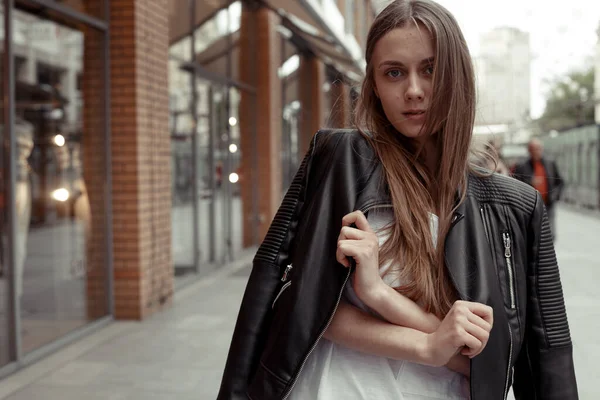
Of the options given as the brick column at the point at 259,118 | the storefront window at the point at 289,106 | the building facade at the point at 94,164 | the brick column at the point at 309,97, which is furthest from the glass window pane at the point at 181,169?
the brick column at the point at 309,97

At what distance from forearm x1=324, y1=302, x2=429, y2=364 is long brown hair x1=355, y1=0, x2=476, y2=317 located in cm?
7

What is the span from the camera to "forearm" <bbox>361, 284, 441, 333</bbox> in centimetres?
129

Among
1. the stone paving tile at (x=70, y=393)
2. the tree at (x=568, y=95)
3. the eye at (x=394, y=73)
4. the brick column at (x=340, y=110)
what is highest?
the tree at (x=568, y=95)

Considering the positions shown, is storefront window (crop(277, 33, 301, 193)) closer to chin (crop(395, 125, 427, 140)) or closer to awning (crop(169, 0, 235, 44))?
awning (crop(169, 0, 235, 44))

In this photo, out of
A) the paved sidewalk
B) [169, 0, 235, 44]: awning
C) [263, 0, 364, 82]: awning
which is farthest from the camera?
[263, 0, 364, 82]: awning

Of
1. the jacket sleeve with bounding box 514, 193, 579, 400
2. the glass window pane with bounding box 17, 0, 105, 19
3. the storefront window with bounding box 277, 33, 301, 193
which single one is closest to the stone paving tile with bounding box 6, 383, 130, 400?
the glass window pane with bounding box 17, 0, 105, 19

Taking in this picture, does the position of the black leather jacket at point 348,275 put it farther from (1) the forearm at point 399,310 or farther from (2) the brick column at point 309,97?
(2) the brick column at point 309,97

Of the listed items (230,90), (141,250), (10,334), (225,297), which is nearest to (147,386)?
(10,334)

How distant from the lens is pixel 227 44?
36.4ft

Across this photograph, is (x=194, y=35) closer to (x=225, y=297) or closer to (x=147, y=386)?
(x=225, y=297)

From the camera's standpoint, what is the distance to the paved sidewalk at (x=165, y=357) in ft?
15.8

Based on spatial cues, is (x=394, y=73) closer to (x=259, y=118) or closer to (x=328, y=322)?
(x=328, y=322)

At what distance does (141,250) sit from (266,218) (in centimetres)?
610

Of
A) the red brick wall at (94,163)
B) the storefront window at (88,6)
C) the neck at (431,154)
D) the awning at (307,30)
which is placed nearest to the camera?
the neck at (431,154)
